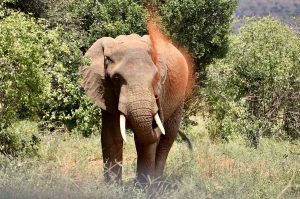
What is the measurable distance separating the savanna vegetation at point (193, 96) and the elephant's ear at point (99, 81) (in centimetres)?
26

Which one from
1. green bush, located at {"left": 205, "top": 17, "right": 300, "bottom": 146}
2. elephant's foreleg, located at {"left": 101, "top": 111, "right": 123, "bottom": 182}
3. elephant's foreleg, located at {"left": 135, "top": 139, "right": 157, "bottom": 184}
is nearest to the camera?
elephant's foreleg, located at {"left": 135, "top": 139, "right": 157, "bottom": 184}

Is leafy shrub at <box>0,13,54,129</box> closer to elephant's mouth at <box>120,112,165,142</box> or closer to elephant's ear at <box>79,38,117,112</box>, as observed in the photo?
elephant's ear at <box>79,38,117,112</box>

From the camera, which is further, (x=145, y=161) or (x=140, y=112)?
(x=145, y=161)

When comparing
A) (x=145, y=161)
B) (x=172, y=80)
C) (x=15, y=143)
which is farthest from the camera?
(x=172, y=80)

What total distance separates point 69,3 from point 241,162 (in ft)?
29.8

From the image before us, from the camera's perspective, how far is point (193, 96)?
20.1 m

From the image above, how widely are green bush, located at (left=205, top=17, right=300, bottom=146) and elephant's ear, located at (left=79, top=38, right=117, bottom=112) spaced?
9315mm

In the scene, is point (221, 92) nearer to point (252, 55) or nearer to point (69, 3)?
point (252, 55)

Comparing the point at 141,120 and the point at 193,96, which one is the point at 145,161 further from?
the point at 193,96

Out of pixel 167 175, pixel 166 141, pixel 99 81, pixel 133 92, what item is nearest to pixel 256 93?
pixel 166 141

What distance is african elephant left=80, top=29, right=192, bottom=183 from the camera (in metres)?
7.93

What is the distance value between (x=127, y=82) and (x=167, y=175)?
2.02 m

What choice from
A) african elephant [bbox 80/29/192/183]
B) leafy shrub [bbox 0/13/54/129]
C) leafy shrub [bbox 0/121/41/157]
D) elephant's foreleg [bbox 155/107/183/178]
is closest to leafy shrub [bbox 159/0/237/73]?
elephant's foreleg [bbox 155/107/183/178]

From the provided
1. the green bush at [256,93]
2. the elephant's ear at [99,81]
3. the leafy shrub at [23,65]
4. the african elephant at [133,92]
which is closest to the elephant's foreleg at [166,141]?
the african elephant at [133,92]
